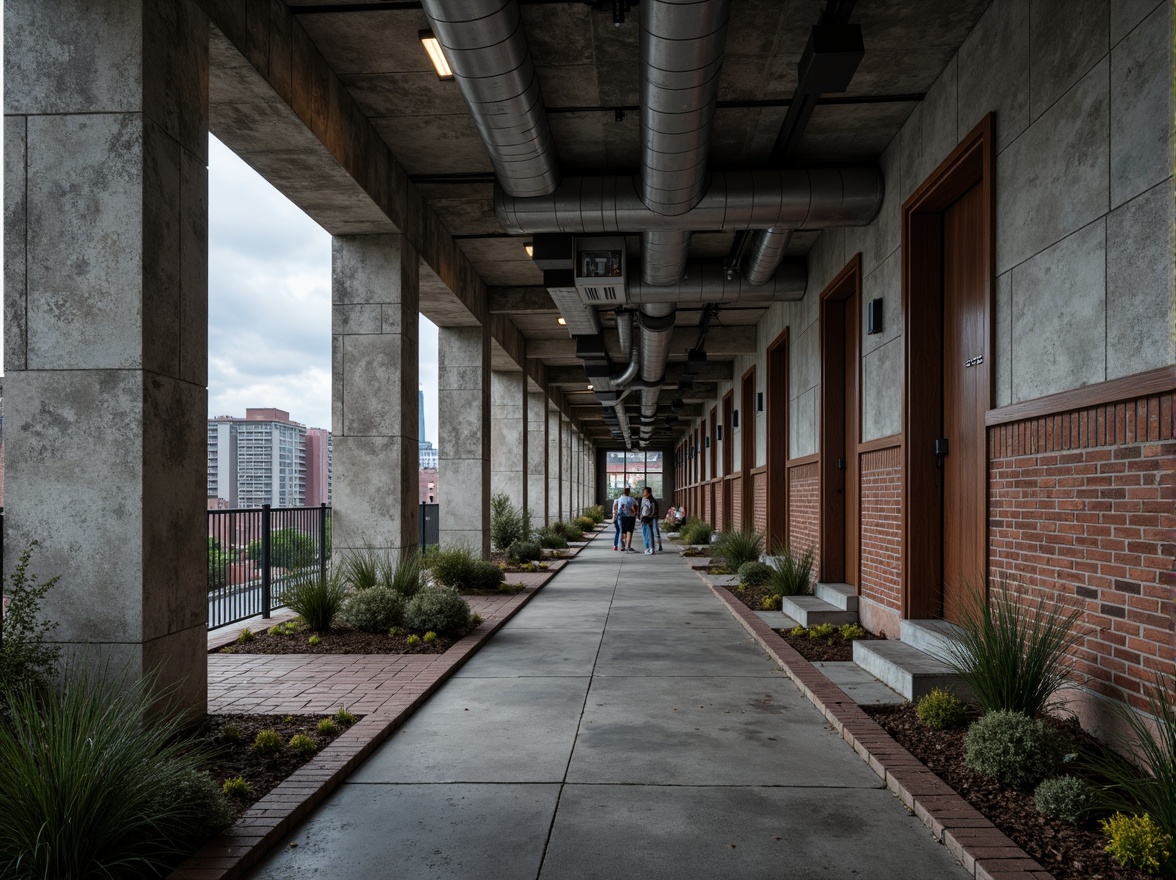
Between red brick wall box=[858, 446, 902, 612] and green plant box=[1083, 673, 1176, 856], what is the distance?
10.5 ft

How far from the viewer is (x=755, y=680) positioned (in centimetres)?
652

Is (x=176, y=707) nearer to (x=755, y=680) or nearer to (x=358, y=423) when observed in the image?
(x=755, y=680)

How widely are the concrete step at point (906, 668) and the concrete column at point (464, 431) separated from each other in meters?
8.57

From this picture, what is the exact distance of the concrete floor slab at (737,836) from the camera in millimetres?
3234

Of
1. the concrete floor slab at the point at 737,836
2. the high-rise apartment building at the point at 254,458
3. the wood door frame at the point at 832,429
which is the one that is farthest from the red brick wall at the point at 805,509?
the high-rise apartment building at the point at 254,458

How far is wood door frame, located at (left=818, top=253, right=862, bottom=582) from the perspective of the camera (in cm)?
1021

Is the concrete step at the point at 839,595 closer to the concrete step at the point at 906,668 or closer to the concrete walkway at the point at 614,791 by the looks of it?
the concrete step at the point at 906,668

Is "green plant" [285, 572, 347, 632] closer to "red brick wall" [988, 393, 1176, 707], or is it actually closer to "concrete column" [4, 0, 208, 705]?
"concrete column" [4, 0, 208, 705]

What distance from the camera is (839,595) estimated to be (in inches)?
351

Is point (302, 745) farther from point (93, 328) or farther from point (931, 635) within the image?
point (931, 635)

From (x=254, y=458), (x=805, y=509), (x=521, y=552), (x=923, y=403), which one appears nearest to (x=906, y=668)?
(x=923, y=403)

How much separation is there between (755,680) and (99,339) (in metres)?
4.94

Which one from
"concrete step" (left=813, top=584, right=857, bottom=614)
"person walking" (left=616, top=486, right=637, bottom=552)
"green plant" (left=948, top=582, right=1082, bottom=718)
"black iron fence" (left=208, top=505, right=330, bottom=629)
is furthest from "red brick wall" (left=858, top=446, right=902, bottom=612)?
"person walking" (left=616, top=486, right=637, bottom=552)

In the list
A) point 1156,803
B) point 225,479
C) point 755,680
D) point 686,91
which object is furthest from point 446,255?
point 225,479
